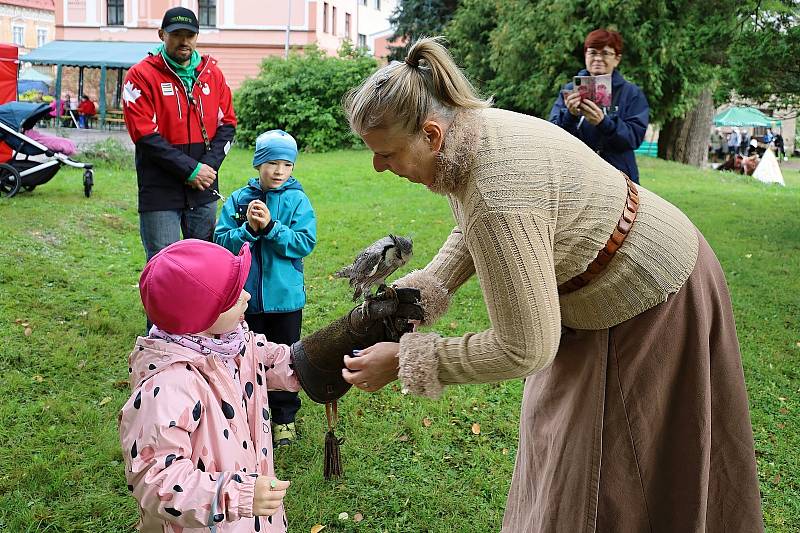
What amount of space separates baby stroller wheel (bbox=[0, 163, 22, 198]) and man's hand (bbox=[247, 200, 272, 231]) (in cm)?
731

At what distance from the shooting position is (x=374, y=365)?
6.99 ft

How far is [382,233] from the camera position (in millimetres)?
8945

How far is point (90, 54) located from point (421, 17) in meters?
14.9

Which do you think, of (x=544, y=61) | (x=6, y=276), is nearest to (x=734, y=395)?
(x=6, y=276)

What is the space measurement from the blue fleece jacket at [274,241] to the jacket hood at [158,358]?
64.6 inches

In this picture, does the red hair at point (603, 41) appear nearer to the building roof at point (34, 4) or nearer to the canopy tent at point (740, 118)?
the canopy tent at point (740, 118)

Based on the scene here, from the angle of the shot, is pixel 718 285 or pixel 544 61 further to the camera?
pixel 544 61

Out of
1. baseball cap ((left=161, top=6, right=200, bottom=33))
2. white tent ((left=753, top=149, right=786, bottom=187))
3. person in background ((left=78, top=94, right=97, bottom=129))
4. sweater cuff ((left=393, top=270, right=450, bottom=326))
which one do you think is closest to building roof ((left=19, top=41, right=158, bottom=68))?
person in background ((left=78, top=94, right=97, bottom=129))

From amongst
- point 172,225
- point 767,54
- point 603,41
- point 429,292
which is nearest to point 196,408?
point 429,292

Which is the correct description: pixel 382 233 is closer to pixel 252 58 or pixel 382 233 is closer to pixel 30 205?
pixel 30 205

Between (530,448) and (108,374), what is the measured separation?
3.27 meters

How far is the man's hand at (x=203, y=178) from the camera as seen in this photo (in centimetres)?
456

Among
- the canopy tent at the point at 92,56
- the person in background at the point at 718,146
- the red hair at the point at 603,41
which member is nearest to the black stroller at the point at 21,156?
the red hair at the point at 603,41

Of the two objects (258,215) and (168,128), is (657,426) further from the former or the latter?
(168,128)
